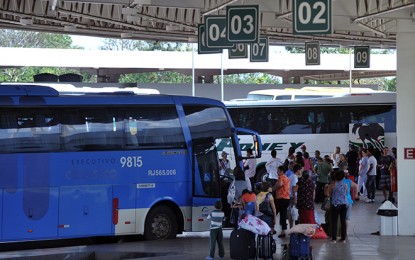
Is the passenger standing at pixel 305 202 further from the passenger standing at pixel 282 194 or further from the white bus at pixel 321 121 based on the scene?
the white bus at pixel 321 121

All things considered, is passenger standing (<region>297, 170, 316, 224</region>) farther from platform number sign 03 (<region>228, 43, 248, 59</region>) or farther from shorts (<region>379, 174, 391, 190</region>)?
platform number sign 03 (<region>228, 43, 248, 59</region>)

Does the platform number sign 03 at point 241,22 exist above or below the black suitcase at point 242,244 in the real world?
above

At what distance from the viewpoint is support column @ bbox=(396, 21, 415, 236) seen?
21406 mm

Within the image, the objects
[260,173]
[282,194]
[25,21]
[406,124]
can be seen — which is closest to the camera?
[282,194]

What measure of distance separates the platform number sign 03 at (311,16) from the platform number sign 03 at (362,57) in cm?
1465

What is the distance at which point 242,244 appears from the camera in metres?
17.3

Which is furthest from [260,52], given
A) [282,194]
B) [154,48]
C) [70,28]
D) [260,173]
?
[154,48]

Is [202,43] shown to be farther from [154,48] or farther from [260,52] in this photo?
[154,48]

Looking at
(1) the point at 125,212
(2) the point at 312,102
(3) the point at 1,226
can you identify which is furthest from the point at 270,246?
(2) the point at 312,102

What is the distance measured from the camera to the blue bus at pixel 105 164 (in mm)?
19406

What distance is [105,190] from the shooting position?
66.5 feet

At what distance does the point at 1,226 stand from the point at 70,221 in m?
1.46

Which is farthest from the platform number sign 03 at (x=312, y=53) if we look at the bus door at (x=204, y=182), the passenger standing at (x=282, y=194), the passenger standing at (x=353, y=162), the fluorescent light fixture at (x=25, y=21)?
the passenger standing at (x=282, y=194)

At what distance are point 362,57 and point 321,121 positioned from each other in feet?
15.4
